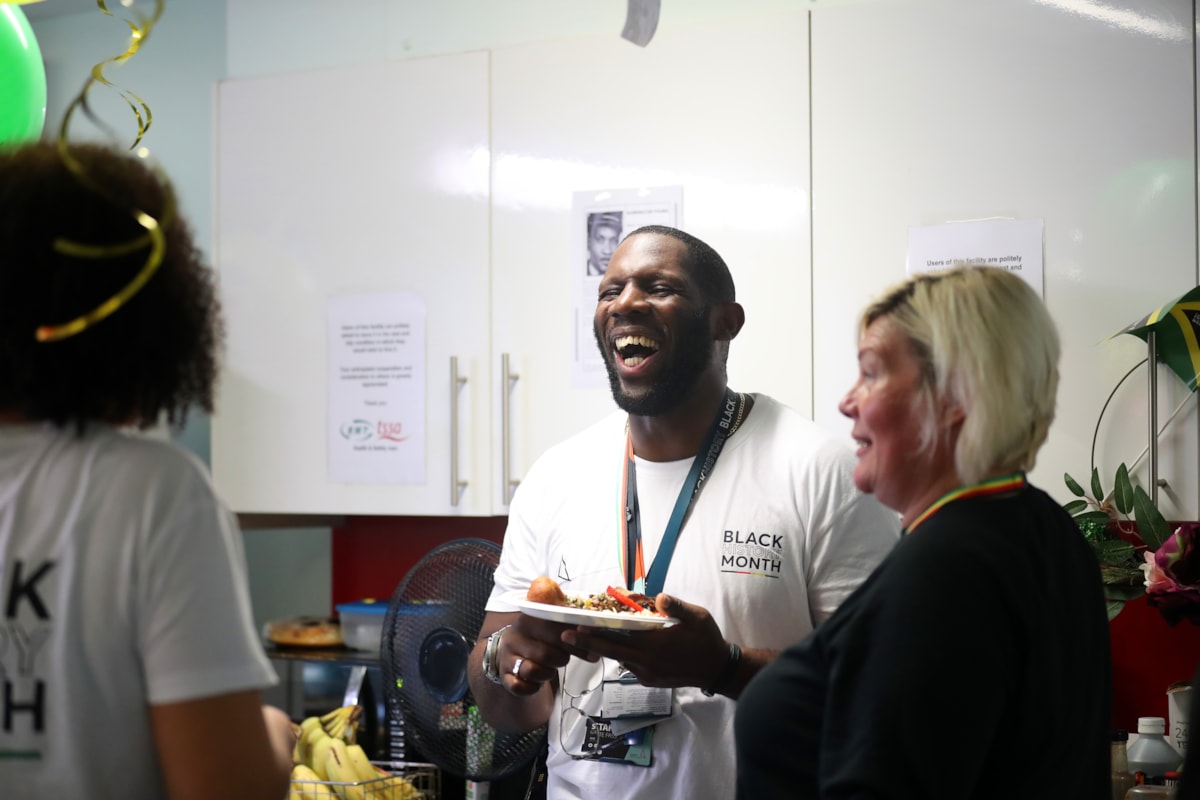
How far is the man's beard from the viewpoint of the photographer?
184 cm

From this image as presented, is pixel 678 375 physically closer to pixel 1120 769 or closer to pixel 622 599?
pixel 622 599

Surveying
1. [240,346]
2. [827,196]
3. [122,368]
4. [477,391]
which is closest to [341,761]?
[477,391]

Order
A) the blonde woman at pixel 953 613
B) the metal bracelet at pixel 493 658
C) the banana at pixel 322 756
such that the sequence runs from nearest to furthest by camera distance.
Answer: the blonde woman at pixel 953 613 < the metal bracelet at pixel 493 658 < the banana at pixel 322 756

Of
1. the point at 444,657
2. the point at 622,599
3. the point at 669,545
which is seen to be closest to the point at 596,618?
the point at 622,599

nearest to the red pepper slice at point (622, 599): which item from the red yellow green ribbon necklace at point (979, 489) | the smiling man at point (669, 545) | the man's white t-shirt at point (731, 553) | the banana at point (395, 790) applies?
the smiling man at point (669, 545)

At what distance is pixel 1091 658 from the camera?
3.73 feet

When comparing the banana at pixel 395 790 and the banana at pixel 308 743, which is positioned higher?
the banana at pixel 308 743

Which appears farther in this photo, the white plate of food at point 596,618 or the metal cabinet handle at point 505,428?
the metal cabinet handle at point 505,428

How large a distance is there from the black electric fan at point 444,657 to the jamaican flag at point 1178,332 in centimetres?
120

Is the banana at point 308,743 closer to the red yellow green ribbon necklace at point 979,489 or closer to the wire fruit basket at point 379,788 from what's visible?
the wire fruit basket at point 379,788

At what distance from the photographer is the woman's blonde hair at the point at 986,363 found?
43.9 inches

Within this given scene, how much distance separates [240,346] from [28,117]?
100 centimetres

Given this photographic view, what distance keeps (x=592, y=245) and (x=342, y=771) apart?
1159mm

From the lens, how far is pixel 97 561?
34.9 inches
